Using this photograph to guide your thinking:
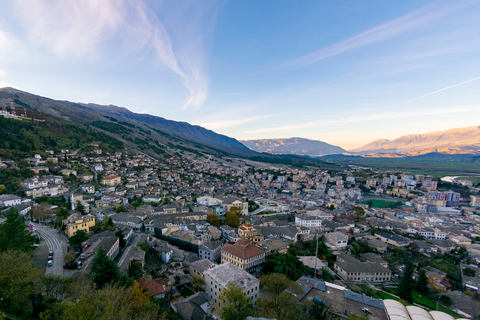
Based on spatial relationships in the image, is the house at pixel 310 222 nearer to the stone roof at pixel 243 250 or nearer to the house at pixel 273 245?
the house at pixel 273 245

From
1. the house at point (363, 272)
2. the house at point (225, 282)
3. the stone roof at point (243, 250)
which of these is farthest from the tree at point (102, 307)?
the house at point (363, 272)

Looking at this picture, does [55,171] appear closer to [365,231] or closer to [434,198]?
[365,231]

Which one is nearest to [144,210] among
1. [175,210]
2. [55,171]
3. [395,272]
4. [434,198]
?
[175,210]

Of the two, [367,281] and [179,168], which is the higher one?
[179,168]

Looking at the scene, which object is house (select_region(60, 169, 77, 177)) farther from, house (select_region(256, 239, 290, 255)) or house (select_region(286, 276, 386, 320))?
house (select_region(286, 276, 386, 320))

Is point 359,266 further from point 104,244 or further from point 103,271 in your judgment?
point 104,244

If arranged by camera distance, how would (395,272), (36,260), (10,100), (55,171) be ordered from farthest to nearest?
(10,100)
(55,171)
(395,272)
(36,260)
